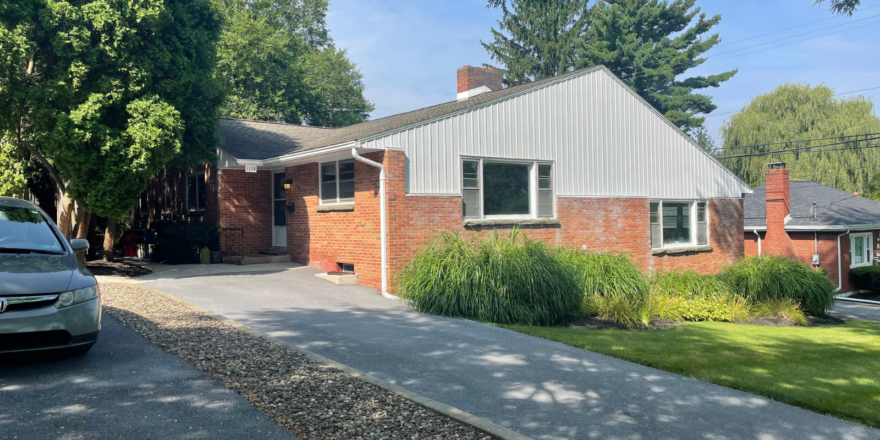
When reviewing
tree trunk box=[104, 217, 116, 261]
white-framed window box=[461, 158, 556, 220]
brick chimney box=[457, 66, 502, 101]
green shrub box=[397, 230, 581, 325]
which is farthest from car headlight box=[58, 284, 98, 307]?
brick chimney box=[457, 66, 502, 101]

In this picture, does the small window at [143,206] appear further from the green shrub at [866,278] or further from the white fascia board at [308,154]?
the green shrub at [866,278]

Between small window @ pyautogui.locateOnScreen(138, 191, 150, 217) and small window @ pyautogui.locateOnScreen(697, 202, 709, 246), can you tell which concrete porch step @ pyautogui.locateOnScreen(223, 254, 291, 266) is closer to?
small window @ pyautogui.locateOnScreen(138, 191, 150, 217)

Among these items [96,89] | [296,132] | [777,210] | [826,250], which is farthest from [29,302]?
[826,250]

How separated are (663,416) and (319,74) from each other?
1508 inches

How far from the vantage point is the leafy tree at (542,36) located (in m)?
44.7

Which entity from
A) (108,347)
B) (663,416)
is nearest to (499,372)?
(663,416)

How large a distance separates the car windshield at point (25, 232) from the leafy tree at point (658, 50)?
38.8 m

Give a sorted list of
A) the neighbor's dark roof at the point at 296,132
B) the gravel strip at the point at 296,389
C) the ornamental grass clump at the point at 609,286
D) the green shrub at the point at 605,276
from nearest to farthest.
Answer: the gravel strip at the point at 296,389 < the ornamental grass clump at the point at 609,286 < the green shrub at the point at 605,276 < the neighbor's dark roof at the point at 296,132

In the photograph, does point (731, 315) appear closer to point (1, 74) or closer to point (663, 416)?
point (663, 416)

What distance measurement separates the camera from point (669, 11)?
133ft

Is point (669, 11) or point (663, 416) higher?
point (669, 11)

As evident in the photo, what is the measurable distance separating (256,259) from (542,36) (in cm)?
3516

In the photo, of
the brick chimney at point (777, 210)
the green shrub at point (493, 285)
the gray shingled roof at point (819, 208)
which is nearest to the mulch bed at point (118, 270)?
the green shrub at point (493, 285)

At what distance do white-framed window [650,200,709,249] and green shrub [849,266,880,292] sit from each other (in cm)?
1169
